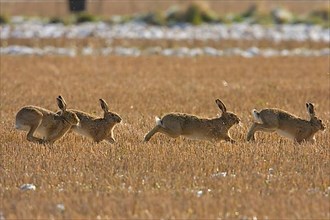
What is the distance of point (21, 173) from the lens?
11.4 meters

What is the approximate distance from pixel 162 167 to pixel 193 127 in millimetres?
2599

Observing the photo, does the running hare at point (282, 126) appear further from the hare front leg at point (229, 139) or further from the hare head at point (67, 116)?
the hare head at point (67, 116)

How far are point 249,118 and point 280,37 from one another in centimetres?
2298

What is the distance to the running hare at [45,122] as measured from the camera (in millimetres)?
13742

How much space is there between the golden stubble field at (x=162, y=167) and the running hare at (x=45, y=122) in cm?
21

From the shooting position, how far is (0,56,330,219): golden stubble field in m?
9.52

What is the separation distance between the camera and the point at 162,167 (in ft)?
38.6

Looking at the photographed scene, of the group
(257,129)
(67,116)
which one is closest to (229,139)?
(257,129)

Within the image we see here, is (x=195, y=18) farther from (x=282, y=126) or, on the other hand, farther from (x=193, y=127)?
(x=193, y=127)

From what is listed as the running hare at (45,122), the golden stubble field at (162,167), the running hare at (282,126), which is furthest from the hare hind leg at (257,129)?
the running hare at (45,122)

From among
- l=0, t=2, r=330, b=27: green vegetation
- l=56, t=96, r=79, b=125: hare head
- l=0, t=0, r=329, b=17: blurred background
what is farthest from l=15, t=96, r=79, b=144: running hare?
l=0, t=0, r=329, b=17: blurred background

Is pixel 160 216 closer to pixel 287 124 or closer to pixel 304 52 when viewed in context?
pixel 287 124

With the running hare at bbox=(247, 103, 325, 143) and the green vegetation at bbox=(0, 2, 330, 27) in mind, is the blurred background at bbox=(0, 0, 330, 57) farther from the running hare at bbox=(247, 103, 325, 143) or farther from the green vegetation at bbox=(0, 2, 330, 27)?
the running hare at bbox=(247, 103, 325, 143)

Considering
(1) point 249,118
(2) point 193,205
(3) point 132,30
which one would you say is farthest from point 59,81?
(3) point 132,30
